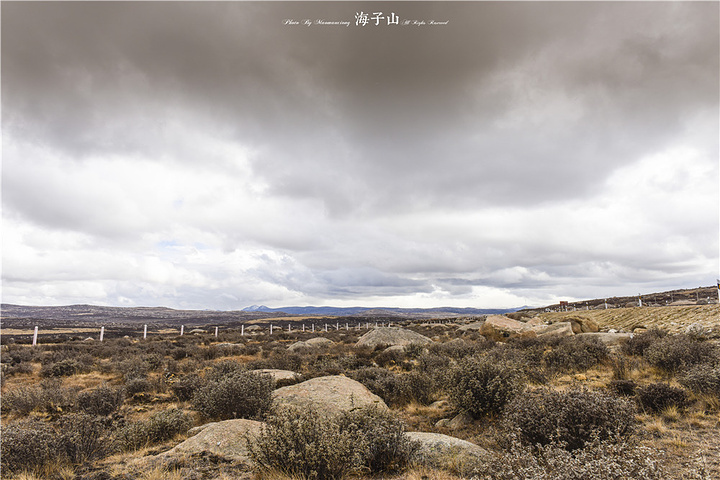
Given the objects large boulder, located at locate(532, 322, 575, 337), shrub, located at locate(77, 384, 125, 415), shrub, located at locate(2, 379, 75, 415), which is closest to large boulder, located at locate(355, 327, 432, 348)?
large boulder, located at locate(532, 322, 575, 337)

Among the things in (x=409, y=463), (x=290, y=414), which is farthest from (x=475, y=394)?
(x=290, y=414)

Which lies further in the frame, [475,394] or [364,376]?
[364,376]

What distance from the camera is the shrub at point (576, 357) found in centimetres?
1230

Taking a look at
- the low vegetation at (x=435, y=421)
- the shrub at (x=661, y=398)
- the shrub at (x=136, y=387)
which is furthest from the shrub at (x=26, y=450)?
the shrub at (x=661, y=398)

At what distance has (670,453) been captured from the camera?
551 centimetres

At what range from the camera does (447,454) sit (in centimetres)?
541

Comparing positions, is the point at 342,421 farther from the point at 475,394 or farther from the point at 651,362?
the point at 651,362

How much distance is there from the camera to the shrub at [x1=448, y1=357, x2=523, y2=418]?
772 centimetres

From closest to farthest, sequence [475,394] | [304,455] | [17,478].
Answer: [304,455] < [17,478] < [475,394]

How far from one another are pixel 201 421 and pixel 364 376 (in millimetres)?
4901

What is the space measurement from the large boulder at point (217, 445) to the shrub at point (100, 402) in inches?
204

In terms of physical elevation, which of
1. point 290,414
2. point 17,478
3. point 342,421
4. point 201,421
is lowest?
point 201,421

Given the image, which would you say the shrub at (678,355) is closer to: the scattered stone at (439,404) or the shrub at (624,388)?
the shrub at (624,388)

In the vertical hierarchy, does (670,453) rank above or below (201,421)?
above
